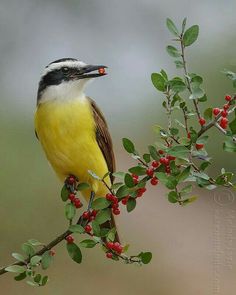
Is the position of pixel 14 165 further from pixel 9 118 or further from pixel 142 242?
pixel 142 242

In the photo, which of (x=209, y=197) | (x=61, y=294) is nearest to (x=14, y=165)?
(x=61, y=294)

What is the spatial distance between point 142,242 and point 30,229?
69 centimetres

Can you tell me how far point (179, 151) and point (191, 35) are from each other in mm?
177

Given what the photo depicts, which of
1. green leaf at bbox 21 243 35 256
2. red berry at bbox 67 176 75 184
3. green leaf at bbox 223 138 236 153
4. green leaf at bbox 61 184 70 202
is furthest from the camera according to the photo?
red berry at bbox 67 176 75 184

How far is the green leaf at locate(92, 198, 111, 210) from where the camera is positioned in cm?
117

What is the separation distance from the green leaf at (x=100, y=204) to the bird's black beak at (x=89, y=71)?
11.7 inches

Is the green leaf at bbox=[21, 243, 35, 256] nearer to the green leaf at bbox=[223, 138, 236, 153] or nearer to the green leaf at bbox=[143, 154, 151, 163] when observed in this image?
the green leaf at bbox=[143, 154, 151, 163]

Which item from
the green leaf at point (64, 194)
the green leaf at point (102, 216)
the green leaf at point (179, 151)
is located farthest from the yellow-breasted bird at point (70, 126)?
the green leaf at point (179, 151)

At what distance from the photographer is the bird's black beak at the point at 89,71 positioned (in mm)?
1425

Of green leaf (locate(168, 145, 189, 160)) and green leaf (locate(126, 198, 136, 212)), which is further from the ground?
green leaf (locate(168, 145, 189, 160))

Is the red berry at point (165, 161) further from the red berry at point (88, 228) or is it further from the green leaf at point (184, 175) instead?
the red berry at point (88, 228)

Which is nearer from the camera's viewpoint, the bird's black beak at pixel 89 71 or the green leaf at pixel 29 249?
the green leaf at pixel 29 249

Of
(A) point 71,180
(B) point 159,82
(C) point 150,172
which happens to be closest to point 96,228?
(C) point 150,172

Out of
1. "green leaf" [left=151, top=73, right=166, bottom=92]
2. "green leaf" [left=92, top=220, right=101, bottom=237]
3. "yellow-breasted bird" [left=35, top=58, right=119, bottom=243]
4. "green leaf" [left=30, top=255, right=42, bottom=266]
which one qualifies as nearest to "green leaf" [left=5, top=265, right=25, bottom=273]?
"green leaf" [left=30, top=255, right=42, bottom=266]
